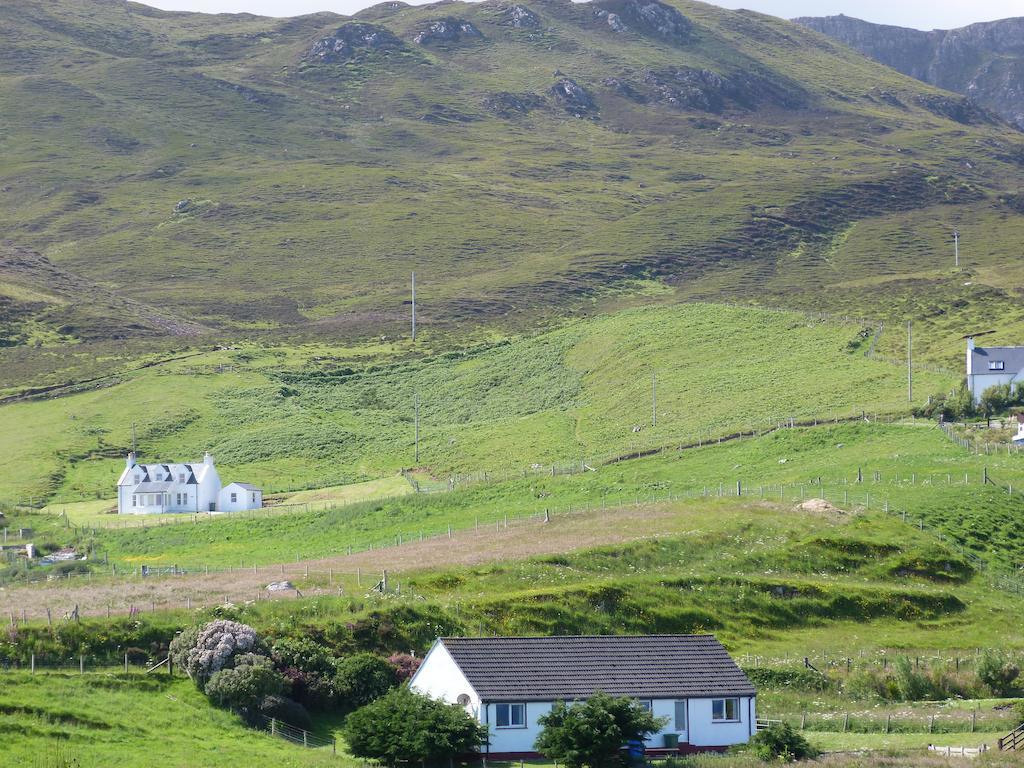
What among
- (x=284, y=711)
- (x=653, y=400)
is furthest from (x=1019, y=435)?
(x=284, y=711)

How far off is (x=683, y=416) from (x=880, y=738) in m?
68.7

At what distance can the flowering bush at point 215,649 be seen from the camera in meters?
52.7

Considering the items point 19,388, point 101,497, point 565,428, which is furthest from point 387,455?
point 19,388

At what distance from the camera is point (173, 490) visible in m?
113

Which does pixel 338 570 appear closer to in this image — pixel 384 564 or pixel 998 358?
pixel 384 564

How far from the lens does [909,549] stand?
7444 centimetres

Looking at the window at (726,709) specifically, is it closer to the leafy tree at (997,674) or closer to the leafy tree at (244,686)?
the leafy tree at (997,674)

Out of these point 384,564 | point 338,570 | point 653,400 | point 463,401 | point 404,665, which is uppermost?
point 463,401

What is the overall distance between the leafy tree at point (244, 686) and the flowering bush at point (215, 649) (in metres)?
0.64

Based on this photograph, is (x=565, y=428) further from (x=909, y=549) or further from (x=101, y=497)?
(x=909, y=549)

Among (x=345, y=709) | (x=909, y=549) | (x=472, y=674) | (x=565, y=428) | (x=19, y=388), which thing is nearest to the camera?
(x=472, y=674)

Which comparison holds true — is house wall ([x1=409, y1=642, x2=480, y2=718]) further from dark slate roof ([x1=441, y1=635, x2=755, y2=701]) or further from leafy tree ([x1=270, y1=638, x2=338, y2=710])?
leafy tree ([x1=270, y1=638, x2=338, y2=710])

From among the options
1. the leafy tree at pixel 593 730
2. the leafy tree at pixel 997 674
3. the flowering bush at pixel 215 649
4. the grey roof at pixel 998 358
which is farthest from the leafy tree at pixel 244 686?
the grey roof at pixel 998 358

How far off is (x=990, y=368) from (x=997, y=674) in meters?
55.0
